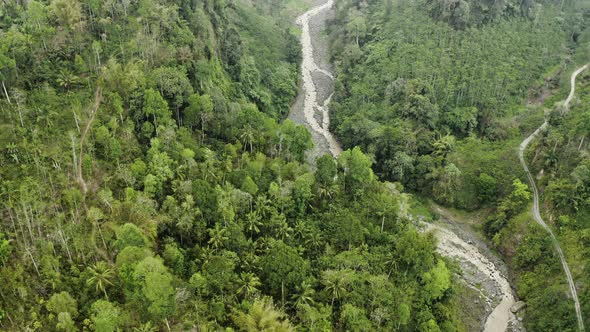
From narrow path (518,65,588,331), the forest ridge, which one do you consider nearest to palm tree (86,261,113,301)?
the forest ridge

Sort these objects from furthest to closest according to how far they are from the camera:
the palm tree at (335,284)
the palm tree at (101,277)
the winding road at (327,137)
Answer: the winding road at (327,137) → the palm tree at (335,284) → the palm tree at (101,277)

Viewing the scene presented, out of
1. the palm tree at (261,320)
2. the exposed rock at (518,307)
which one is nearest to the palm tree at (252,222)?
the palm tree at (261,320)

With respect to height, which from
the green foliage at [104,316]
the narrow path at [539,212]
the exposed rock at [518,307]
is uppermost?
the green foliage at [104,316]

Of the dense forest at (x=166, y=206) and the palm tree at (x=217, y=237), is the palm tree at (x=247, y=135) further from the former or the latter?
the palm tree at (x=217, y=237)

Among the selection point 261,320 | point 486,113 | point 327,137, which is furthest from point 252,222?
point 486,113

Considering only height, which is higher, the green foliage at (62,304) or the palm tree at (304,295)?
the green foliage at (62,304)

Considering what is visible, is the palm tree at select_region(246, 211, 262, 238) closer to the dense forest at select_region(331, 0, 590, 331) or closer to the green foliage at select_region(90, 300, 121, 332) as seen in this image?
the green foliage at select_region(90, 300, 121, 332)
